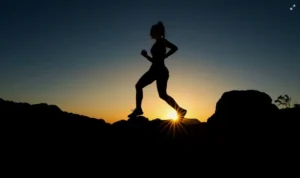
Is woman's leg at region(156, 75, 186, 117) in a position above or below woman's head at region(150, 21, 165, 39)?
below

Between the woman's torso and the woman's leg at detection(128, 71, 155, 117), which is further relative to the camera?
the woman's leg at detection(128, 71, 155, 117)

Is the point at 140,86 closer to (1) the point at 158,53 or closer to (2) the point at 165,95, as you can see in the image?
(2) the point at 165,95

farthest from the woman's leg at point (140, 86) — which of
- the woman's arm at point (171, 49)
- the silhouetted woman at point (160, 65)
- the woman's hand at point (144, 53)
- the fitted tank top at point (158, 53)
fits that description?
the woman's arm at point (171, 49)

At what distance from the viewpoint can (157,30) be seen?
9773 mm

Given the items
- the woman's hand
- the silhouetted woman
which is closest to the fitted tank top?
the silhouetted woman

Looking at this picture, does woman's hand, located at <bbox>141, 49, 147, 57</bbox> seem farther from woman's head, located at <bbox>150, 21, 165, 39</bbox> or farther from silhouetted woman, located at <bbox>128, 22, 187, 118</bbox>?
woman's head, located at <bbox>150, 21, 165, 39</bbox>

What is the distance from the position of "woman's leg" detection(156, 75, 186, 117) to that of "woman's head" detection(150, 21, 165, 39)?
1.36 m

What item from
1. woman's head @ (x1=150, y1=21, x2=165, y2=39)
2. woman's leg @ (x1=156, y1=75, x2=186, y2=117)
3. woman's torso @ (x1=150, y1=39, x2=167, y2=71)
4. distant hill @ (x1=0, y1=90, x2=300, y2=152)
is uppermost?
woman's head @ (x1=150, y1=21, x2=165, y2=39)

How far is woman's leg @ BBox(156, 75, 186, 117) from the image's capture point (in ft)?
32.2

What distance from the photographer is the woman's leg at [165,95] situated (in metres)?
9.83

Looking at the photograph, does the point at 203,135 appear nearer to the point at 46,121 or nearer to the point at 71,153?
the point at 71,153

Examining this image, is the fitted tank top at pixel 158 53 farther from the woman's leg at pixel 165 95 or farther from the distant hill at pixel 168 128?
the distant hill at pixel 168 128

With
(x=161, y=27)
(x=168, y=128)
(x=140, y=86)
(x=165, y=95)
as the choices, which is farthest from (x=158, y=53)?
(x=168, y=128)

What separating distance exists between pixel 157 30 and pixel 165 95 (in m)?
2.12
